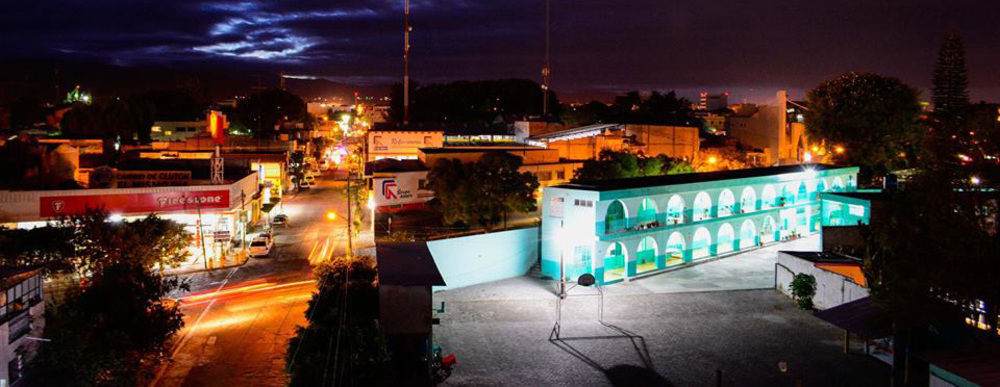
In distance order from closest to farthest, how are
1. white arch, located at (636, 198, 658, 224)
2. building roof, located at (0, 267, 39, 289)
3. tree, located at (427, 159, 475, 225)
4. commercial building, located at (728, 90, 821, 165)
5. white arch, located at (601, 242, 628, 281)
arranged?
building roof, located at (0, 267, 39, 289), white arch, located at (601, 242, 628, 281), white arch, located at (636, 198, 658, 224), tree, located at (427, 159, 475, 225), commercial building, located at (728, 90, 821, 165)

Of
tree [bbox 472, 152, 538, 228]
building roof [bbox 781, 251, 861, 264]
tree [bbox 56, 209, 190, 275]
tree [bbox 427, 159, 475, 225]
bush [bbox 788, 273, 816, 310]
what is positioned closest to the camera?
tree [bbox 56, 209, 190, 275]

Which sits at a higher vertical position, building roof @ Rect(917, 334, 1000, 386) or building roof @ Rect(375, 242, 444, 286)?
building roof @ Rect(375, 242, 444, 286)

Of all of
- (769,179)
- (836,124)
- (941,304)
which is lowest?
(941,304)

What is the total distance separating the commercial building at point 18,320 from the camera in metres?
13.1

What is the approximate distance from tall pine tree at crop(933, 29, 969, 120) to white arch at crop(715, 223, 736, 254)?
2728 centimetres

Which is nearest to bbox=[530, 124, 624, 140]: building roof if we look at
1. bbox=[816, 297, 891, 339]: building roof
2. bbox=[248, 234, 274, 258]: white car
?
bbox=[248, 234, 274, 258]: white car

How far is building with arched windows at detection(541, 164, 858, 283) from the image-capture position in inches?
906

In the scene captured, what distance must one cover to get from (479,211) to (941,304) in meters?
17.1

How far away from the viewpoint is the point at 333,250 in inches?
1100

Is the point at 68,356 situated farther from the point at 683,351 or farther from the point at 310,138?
the point at 310,138

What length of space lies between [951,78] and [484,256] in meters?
39.6

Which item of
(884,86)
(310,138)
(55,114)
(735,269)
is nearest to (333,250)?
(735,269)

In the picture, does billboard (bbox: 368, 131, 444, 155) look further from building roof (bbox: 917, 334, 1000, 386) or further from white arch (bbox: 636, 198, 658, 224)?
building roof (bbox: 917, 334, 1000, 386)

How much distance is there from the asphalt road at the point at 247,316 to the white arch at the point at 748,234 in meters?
16.3
